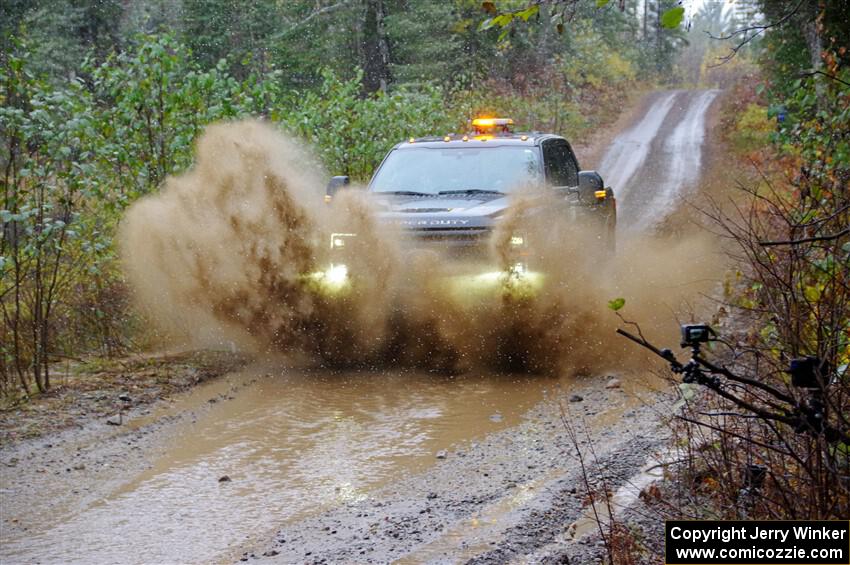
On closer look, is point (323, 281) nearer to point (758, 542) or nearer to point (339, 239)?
point (339, 239)

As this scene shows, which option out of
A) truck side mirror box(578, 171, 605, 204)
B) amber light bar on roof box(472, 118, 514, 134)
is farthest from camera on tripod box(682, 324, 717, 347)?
amber light bar on roof box(472, 118, 514, 134)

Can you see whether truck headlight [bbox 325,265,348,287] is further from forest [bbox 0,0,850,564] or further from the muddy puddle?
forest [bbox 0,0,850,564]

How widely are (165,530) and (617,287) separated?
6.21m

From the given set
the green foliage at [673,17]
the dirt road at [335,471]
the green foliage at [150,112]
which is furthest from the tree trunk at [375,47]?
the green foliage at [673,17]

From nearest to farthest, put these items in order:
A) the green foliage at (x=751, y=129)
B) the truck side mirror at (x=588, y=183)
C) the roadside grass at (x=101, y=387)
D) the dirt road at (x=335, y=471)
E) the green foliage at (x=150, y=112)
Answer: the dirt road at (x=335, y=471) → the roadside grass at (x=101, y=387) → the truck side mirror at (x=588, y=183) → the green foliage at (x=150, y=112) → the green foliage at (x=751, y=129)

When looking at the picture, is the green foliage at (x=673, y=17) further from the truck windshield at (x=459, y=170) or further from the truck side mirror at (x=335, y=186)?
the truck side mirror at (x=335, y=186)

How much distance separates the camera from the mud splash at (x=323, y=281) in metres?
9.27

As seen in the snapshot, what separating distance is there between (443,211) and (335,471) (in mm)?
3386

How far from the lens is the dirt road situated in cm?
549

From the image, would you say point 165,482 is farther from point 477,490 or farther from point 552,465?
point 552,465

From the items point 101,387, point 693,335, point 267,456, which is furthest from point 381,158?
point 693,335

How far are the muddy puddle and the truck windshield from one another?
219 cm

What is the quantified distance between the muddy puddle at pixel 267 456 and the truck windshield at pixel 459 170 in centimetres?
219

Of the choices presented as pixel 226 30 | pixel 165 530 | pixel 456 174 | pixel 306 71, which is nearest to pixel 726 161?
pixel 306 71
